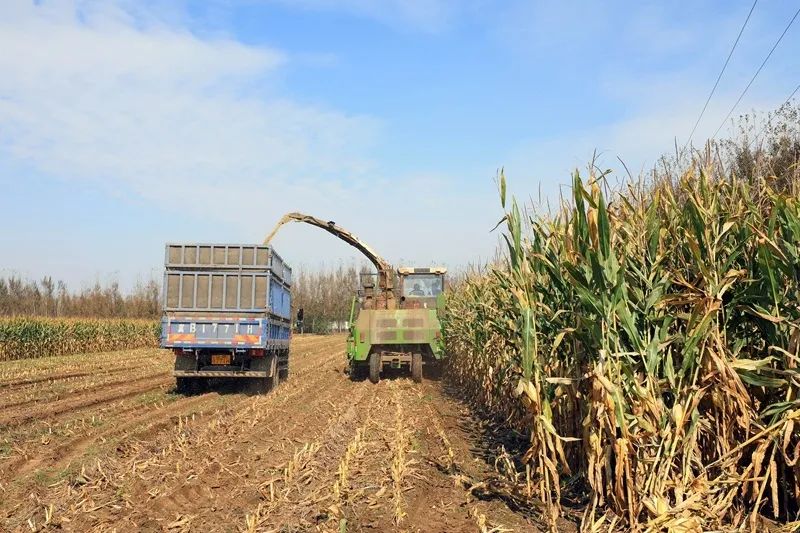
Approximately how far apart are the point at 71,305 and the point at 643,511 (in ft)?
171

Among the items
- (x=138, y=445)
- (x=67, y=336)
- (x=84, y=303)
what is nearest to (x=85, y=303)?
(x=84, y=303)

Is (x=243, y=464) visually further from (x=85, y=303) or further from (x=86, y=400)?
(x=85, y=303)

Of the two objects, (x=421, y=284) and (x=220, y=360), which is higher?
(x=421, y=284)

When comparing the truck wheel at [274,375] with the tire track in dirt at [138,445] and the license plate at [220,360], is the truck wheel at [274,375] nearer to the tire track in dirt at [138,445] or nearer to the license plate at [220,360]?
the tire track in dirt at [138,445]

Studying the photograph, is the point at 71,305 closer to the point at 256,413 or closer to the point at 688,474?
the point at 256,413

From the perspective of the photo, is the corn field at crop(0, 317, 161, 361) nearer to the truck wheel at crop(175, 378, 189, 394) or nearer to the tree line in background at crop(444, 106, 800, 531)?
the truck wheel at crop(175, 378, 189, 394)

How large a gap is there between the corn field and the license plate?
15.8 metres

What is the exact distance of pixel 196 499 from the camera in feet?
20.3

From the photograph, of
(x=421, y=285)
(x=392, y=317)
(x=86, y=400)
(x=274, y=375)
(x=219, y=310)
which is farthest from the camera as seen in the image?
(x=421, y=285)

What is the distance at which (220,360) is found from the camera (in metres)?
13.7

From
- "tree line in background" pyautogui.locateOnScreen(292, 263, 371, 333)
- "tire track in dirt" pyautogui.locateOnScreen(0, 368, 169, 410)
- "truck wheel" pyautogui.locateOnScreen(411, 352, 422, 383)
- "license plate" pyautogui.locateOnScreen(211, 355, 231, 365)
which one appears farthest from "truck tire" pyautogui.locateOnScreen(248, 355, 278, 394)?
"tree line in background" pyautogui.locateOnScreen(292, 263, 371, 333)

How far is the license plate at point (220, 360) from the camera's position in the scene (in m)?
13.7

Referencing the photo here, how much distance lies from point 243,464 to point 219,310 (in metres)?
6.56

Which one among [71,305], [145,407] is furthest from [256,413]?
[71,305]
